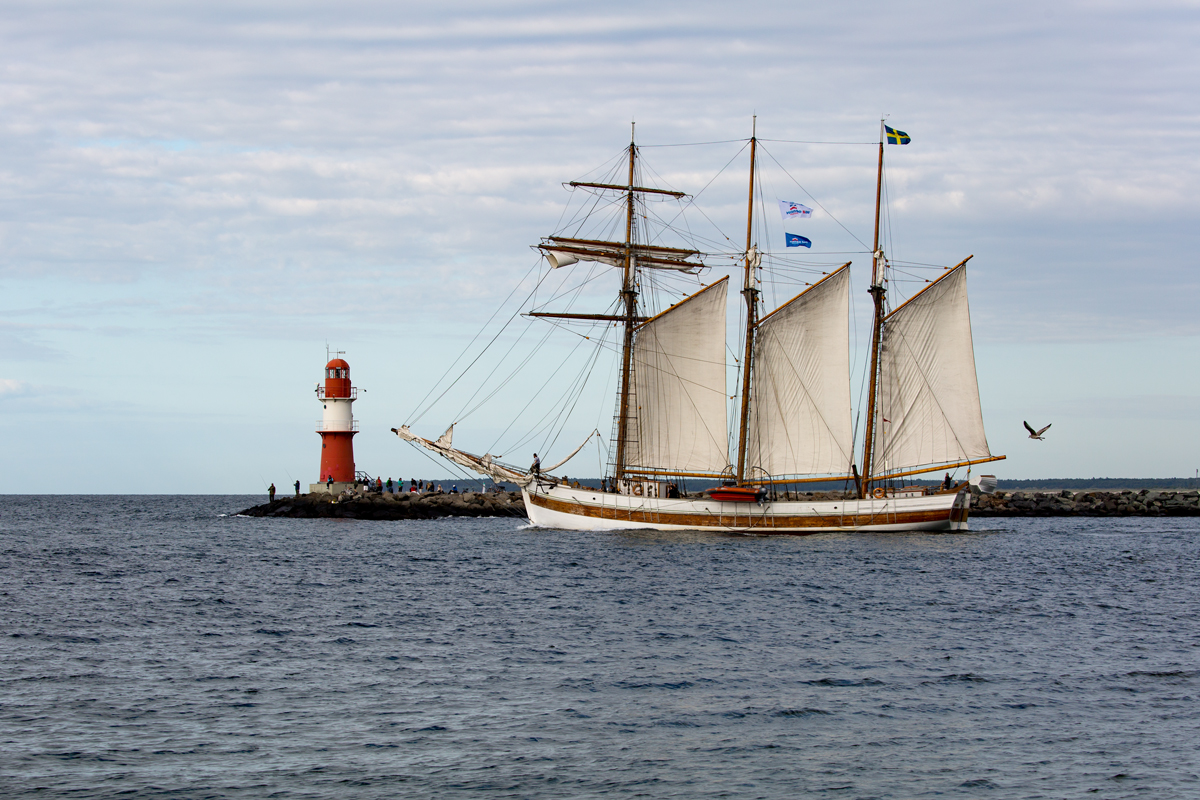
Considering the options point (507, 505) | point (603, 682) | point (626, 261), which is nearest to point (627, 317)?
point (626, 261)

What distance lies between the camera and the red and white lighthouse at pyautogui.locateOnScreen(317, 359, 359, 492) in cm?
7700

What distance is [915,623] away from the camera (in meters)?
28.6

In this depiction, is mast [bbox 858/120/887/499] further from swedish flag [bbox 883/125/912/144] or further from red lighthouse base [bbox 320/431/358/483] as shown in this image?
red lighthouse base [bbox 320/431/358/483]

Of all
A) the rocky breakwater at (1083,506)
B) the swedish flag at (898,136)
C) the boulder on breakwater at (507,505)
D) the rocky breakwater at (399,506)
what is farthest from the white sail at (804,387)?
the rocky breakwater at (1083,506)

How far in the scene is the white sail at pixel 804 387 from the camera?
57.5 metres

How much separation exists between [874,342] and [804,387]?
226 inches

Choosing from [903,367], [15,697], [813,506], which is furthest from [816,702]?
[903,367]

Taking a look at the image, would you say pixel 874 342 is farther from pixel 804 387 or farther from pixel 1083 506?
pixel 1083 506

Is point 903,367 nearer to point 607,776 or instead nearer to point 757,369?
point 757,369

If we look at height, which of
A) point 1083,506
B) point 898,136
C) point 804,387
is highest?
point 898,136

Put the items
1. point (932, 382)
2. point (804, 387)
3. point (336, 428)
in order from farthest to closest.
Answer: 1. point (336, 428)
2. point (804, 387)
3. point (932, 382)

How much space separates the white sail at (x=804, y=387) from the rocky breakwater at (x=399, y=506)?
85.3 feet

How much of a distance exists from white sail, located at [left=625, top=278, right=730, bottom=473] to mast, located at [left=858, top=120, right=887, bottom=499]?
791 centimetres

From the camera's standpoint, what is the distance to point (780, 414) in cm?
5881
